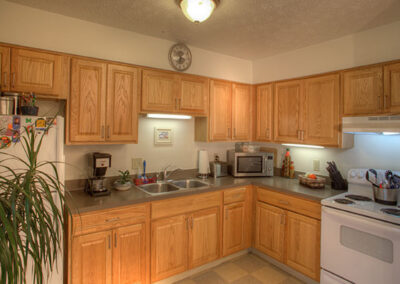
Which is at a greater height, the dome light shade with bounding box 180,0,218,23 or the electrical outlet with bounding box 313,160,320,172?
the dome light shade with bounding box 180,0,218,23

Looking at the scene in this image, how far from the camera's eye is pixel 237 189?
2844 millimetres

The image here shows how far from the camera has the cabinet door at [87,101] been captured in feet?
7.02

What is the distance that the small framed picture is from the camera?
2854 millimetres

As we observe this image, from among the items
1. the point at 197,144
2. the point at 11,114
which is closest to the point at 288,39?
the point at 197,144

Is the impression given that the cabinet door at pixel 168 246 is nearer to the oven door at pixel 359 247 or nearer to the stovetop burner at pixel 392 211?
the oven door at pixel 359 247

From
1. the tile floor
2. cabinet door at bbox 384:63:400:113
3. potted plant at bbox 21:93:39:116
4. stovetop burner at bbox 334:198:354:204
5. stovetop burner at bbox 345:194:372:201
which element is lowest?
the tile floor

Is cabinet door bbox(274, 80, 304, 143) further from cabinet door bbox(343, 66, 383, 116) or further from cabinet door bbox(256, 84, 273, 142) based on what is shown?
cabinet door bbox(343, 66, 383, 116)

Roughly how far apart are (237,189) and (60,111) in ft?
6.67

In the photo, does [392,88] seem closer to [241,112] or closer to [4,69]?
[241,112]

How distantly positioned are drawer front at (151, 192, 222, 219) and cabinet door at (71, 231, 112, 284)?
1.51ft

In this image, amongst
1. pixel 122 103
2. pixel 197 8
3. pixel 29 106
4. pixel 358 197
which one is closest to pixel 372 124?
pixel 358 197

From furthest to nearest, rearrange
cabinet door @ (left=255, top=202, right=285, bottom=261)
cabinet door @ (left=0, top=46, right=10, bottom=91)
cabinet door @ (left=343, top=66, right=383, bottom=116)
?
cabinet door @ (left=255, top=202, right=285, bottom=261) < cabinet door @ (left=343, top=66, right=383, bottom=116) < cabinet door @ (left=0, top=46, right=10, bottom=91)

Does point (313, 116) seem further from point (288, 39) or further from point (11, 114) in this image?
point (11, 114)

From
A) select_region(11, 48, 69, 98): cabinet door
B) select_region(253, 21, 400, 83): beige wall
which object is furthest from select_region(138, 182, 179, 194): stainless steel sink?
select_region(253, 21, 400, 83): beige wall
